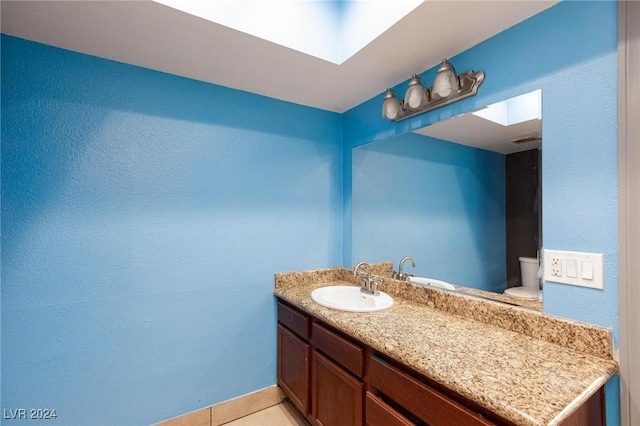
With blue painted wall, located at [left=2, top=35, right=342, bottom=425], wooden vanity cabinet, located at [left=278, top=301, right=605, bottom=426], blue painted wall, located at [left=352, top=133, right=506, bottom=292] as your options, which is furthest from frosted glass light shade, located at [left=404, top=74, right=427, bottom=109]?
wooden vanity cabinet, located at [left=278, top=301, right=605, bottom=426]

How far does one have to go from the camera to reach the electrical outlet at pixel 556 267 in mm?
1151

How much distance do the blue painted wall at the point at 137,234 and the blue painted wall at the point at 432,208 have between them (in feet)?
1.69

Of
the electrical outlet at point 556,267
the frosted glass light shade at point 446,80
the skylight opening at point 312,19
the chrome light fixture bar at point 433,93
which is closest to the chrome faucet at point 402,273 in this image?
the electrical outlet at point 556,267

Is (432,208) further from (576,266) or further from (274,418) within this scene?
(274,418)

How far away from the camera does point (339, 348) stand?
142cm

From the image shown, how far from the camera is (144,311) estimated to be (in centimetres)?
164

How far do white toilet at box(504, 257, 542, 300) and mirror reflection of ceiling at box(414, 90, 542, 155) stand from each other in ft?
1.68

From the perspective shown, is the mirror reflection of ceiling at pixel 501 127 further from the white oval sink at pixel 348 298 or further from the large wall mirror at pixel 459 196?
the white oval sink at pixel 348 298

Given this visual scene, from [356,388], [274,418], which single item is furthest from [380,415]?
[274,418]

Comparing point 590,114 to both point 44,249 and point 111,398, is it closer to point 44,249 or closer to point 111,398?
point 44,249

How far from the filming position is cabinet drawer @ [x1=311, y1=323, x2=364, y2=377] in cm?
131

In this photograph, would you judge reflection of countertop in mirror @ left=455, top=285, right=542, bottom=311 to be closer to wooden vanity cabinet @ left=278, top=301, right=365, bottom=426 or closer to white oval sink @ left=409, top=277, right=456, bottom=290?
white oval sink @ left=409, top=277, right=456, bottom=290

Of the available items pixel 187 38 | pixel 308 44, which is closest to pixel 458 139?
pixel 308 44

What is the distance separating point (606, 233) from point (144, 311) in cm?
218
